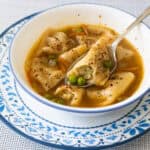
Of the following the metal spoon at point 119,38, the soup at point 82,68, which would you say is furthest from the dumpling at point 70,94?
the metal spoon at point 119,38

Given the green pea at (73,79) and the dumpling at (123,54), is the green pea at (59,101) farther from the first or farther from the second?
the dumpling at (123,54)

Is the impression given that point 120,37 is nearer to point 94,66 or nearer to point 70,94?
point 94,66

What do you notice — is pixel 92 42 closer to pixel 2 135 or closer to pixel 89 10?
pixel 89 10

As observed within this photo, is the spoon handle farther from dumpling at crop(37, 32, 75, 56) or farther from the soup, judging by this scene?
dumpling at crop(37, 32, 75, 56)

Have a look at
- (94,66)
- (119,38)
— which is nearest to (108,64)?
(94,66)

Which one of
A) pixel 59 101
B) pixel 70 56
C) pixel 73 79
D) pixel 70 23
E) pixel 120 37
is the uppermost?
pixel 70 23

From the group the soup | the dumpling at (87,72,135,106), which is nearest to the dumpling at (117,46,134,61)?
the soup

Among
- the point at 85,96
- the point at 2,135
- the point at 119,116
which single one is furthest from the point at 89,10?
the point at 2,135
